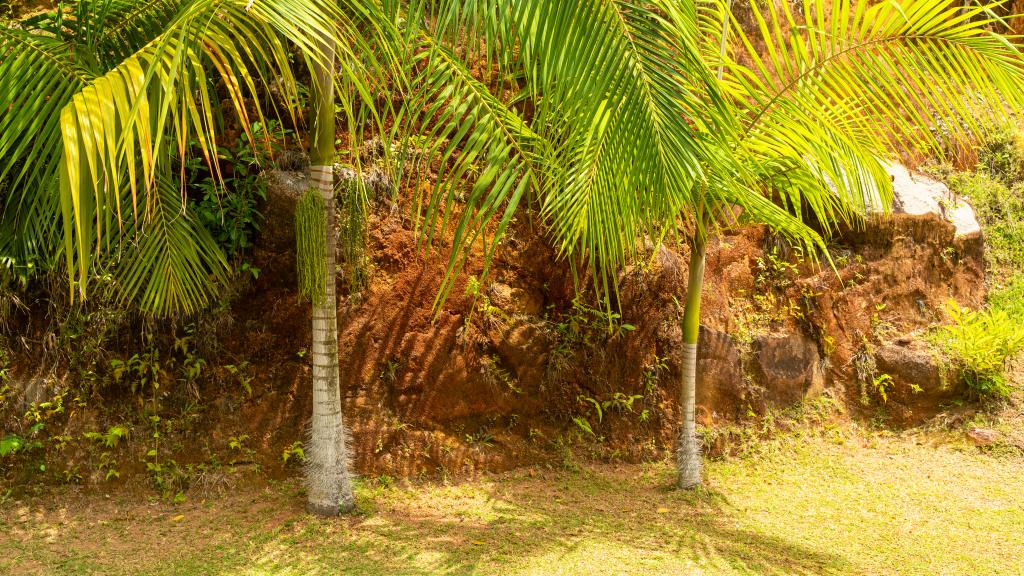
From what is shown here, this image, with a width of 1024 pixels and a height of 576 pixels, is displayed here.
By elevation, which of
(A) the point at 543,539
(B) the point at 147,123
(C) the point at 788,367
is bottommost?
(A) the point at 543,539

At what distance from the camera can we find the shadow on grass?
13.6ft

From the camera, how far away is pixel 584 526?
4.78 m

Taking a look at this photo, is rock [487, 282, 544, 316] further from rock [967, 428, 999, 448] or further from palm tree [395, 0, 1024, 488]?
rock [967, 428, 999, 448]

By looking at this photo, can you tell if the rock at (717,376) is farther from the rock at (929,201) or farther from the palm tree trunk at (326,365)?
the palm tree trunk at (326,365)

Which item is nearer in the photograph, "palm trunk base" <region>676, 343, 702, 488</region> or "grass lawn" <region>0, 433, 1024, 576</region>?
"grass lawn" <region>0, 433, 1024, 576</region>

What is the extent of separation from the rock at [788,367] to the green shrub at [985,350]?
48.4 inches

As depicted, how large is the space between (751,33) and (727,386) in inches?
160

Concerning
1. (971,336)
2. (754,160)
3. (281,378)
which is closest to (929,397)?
(971,336)

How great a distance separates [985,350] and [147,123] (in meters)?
6.81

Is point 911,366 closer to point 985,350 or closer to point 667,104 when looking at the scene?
point 985,350

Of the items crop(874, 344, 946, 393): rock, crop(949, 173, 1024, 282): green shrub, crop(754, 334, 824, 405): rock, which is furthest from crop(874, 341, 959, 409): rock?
crop(949, 173, 1024, 282): green shrub

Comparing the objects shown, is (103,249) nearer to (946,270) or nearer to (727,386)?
(727,386)

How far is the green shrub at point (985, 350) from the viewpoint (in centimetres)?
654

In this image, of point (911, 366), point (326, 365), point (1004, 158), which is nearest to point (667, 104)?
point (326, 365)
